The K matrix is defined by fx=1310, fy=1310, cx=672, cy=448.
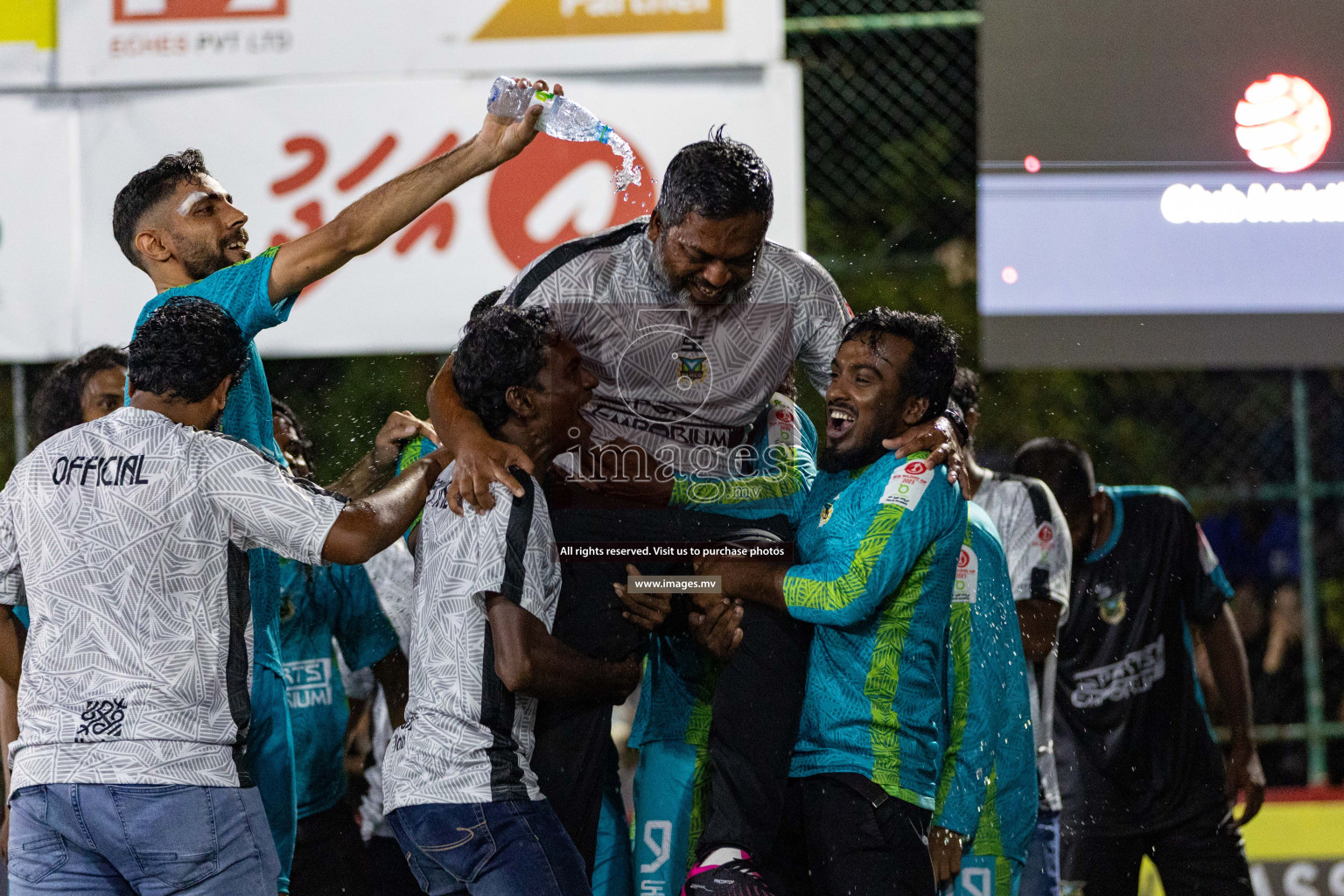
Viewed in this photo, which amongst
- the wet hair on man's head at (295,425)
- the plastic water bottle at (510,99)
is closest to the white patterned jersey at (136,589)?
the plastic water bottle at (510,99)

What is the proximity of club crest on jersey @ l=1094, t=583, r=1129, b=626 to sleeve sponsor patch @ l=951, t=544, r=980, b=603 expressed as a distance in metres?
1.10

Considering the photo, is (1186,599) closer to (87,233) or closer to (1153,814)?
(1153,814)

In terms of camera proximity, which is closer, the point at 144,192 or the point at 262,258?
the point at 262,258

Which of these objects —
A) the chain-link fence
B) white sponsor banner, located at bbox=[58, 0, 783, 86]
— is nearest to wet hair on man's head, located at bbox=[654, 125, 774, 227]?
white sponsor banner, located at bbox=[58, 0, 783, 86]

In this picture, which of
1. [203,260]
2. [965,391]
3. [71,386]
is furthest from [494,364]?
[71,386]

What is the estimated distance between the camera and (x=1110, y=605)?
3969mm

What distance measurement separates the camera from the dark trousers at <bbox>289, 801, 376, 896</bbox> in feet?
11.7

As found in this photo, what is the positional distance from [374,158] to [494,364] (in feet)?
7.90

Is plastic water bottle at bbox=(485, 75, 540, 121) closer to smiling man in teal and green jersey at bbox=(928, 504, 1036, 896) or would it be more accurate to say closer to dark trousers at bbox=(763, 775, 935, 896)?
smiling man in teal and green jersey at bbox=(928, 504, 1036, 896)

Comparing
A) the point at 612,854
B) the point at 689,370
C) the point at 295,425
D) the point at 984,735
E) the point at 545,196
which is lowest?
the point at 612,854

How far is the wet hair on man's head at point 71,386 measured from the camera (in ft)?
12.3

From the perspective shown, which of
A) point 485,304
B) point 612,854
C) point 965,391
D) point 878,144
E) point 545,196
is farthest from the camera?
point 878,144

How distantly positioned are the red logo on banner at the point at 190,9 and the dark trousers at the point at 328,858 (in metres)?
2.84

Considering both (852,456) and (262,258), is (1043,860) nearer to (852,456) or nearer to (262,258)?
(852,456)
